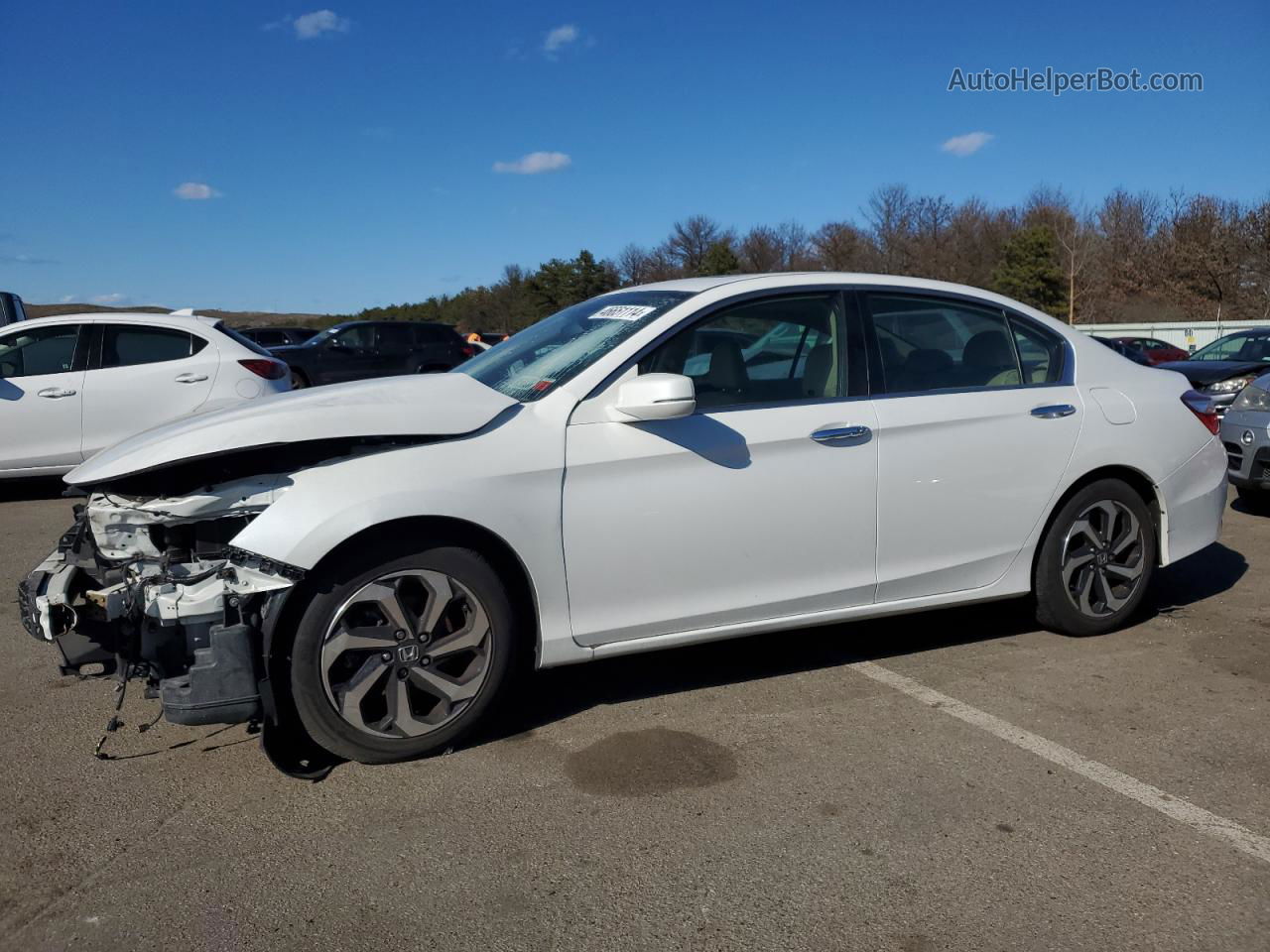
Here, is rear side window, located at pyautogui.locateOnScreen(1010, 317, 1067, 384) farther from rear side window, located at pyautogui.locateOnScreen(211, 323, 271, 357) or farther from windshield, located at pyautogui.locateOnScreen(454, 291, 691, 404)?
rear side window, located at pyautogui.locateOnScreen(211, 323, 271, 357)

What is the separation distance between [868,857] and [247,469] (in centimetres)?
227

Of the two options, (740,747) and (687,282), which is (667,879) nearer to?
(740,747)

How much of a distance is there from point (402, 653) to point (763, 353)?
183cm

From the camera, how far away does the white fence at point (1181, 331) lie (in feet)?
126

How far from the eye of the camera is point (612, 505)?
3.64 m

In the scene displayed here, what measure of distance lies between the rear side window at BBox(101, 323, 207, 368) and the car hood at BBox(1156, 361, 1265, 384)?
10.4 metres

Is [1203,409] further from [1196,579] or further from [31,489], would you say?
[31,489]

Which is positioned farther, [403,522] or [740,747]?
[740,747]

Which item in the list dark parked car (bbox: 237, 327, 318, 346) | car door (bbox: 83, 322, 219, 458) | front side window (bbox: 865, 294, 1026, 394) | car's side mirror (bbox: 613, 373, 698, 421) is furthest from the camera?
dark parked car (bbox: 237, 327, 318, 346)

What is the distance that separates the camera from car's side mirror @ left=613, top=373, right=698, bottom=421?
3498 mm

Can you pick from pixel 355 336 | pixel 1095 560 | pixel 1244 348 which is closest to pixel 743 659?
pixel 1095 560

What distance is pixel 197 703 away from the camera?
3.14m

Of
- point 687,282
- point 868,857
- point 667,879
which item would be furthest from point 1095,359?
point 667,879

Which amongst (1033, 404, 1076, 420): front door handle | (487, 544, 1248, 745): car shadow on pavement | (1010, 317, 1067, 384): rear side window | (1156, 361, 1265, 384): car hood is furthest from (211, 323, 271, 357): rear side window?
(1156, 361, 1265, 384): car hood
